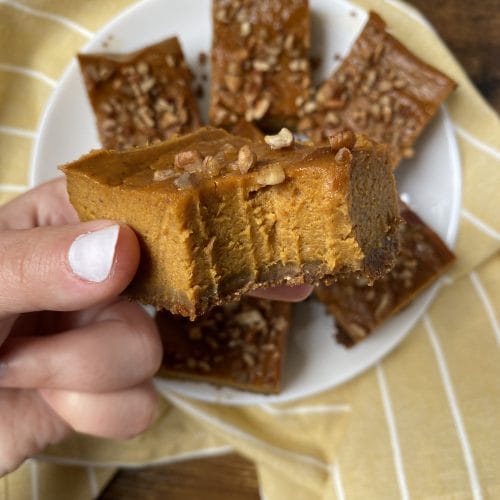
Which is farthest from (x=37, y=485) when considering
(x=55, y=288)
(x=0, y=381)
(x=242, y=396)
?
(x=55, y=288)

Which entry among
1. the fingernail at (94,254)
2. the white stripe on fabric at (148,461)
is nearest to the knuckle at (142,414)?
the white stripe on fabric at (148,461)

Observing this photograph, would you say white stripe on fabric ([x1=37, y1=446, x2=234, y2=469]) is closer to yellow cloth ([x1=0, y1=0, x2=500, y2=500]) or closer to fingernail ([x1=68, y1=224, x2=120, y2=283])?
yellow cloth ([x1=0, y1=0, x2=500, y2=500])

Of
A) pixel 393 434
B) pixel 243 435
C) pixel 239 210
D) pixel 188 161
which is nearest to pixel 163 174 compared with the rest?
pixel 188 161

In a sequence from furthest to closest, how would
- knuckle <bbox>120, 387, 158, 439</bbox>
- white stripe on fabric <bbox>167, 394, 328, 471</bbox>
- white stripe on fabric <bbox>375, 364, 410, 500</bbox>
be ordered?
white stripe on fabric <bbox>167, 394, 328, 471</bbox> → white stripe on fabric <bbox>375, 364, 410, 500</bbox> → knuckle <bbox>120, 387, 158, 439</bbox>

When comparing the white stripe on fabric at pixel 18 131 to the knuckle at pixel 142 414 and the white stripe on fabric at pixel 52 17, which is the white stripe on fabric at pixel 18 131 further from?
the knuckle at pixel 142 414

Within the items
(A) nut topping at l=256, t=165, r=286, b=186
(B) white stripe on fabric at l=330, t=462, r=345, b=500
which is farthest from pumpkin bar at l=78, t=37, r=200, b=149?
(B) white stripe on fabric at l=330, t=462, r=345, b=500

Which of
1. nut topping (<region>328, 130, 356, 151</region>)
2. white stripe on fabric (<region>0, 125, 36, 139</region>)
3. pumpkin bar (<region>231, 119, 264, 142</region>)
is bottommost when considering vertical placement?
white stripe on fabric (<region>0, 125, 36, 139</region>)

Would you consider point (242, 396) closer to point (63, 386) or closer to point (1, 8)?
point (63, 386)
